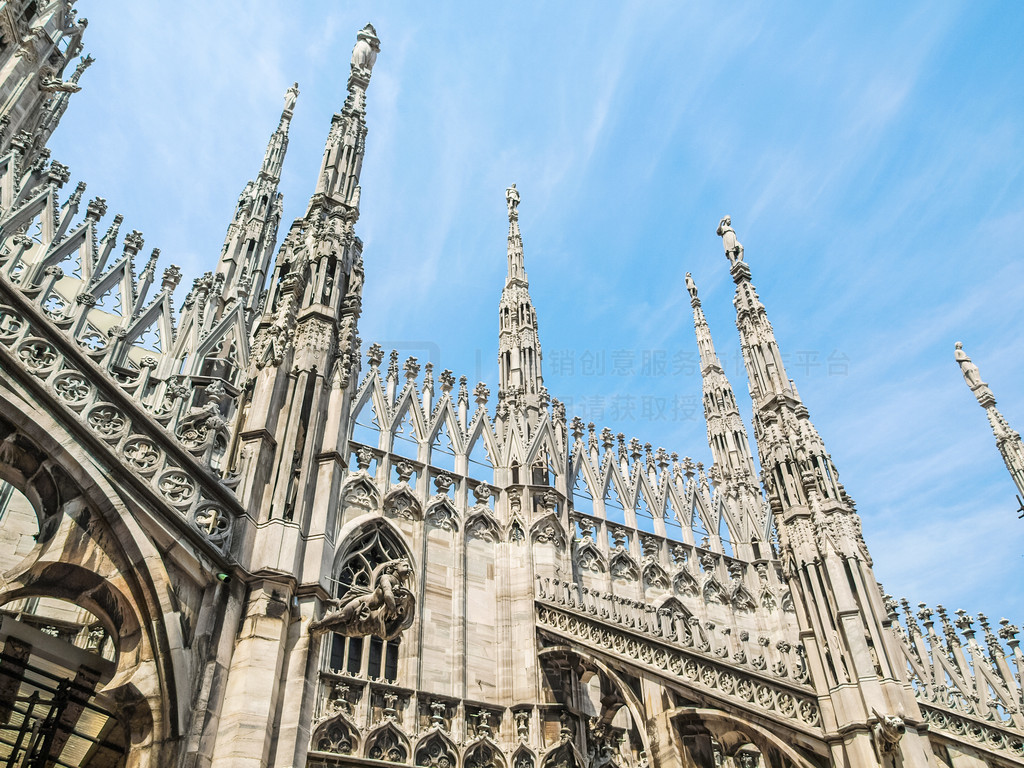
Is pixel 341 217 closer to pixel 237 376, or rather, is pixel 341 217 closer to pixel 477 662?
pixel 237 376

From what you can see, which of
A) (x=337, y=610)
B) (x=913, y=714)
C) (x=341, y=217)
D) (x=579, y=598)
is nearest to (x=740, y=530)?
(x=579, y=598)

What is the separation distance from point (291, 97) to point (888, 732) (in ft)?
87.6

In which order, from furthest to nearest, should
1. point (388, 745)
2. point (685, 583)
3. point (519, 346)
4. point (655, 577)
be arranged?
point (519, 346), point (685, 583), point (655, 577), point (388, 745)

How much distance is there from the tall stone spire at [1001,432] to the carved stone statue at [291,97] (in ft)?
76.9

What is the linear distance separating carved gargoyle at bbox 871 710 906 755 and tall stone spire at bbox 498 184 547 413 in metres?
9.47

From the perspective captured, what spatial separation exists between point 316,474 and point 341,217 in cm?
369

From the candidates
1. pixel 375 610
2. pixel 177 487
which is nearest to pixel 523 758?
pixel 375 610

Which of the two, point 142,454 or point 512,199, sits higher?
point 512,199

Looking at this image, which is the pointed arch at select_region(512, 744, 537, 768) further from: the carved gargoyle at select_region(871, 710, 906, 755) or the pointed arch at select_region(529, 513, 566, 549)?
the carved gargoyle at select_region(871, 710, 906, 755)

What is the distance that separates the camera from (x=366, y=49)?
1256 cm

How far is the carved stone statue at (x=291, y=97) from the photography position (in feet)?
94.8

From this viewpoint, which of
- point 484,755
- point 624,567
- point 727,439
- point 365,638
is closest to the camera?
point 484,755

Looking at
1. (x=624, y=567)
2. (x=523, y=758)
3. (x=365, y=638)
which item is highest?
(x=624, y=567)

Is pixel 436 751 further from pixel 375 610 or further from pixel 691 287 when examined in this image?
pixel 691 287
